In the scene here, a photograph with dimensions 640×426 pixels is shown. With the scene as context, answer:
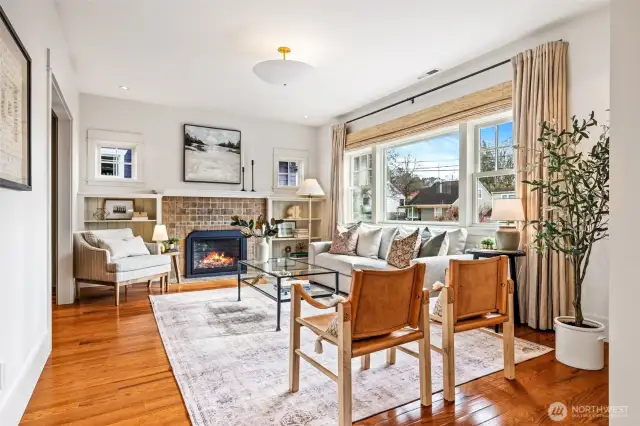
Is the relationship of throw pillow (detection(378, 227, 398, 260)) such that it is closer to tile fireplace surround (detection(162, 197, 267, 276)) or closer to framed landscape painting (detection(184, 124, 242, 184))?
tile fireplace surround (detection(162, 197, 267, 276))

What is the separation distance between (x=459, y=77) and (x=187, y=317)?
3.98 m

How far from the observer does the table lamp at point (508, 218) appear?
10.9 ft

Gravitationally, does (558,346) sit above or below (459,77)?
below

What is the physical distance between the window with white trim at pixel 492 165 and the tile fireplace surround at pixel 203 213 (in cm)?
361

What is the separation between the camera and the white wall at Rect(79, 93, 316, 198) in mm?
5402

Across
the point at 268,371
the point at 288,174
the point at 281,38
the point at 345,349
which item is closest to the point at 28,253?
the point at 268,371

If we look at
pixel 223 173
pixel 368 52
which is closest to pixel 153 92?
pixel 223 173

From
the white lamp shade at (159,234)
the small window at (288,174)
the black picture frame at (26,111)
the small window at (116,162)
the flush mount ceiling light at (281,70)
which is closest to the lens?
the black picture frame at (26,111)

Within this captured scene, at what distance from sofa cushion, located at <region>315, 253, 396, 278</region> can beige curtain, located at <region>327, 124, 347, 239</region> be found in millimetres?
1335

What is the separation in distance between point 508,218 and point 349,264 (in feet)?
6.19

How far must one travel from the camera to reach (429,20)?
10.7 feet

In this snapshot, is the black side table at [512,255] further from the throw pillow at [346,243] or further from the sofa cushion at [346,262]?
the throw pillow at [346,243]

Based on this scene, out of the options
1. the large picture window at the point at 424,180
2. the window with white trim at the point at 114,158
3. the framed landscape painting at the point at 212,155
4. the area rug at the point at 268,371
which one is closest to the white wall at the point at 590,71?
the area rug at the point at 268,371

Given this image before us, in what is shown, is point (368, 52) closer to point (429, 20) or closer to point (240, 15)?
point (429, 20)
